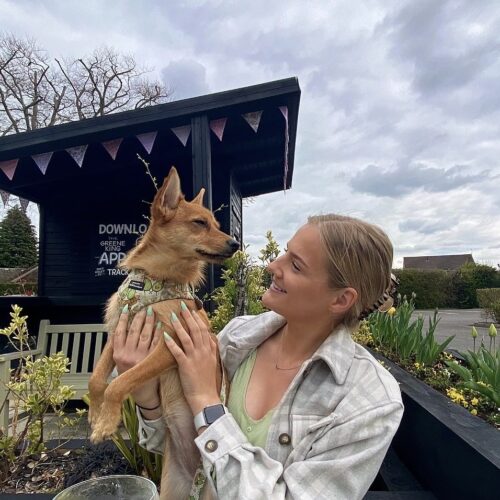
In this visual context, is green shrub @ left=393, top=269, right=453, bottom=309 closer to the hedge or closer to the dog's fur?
the hedge

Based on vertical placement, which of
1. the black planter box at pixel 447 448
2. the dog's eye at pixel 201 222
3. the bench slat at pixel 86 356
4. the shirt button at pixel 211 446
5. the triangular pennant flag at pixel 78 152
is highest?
the triangular pennant flag at pixel 78 152

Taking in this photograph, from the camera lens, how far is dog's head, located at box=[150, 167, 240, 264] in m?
2.16

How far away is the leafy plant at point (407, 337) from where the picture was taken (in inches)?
145

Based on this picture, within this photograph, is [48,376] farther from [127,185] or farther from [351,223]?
[127,185]

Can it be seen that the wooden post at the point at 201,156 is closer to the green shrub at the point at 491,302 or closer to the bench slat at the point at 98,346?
the bench slat at the point at 98,346

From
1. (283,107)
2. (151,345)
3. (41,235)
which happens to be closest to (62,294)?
(41,235)

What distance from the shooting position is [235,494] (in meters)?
0.98

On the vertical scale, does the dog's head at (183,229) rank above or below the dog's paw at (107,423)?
above

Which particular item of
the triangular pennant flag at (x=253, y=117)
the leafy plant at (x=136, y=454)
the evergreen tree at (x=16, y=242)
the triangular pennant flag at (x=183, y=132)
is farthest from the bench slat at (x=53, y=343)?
the evergreen tree at (x=16, y=242)

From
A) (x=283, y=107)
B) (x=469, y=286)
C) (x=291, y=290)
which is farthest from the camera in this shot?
(x=469, y=286)

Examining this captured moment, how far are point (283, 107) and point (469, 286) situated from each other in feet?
75.7

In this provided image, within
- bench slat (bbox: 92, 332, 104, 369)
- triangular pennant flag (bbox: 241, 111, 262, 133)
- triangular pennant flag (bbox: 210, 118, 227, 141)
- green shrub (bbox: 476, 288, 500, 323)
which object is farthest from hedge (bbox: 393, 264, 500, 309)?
bench slat (bbox: 92, 332, 104, 369)

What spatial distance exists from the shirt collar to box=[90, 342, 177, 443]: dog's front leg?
12.1 inches

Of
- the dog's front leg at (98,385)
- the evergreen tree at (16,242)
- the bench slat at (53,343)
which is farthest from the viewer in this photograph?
the evergreen tree at (16,242)
